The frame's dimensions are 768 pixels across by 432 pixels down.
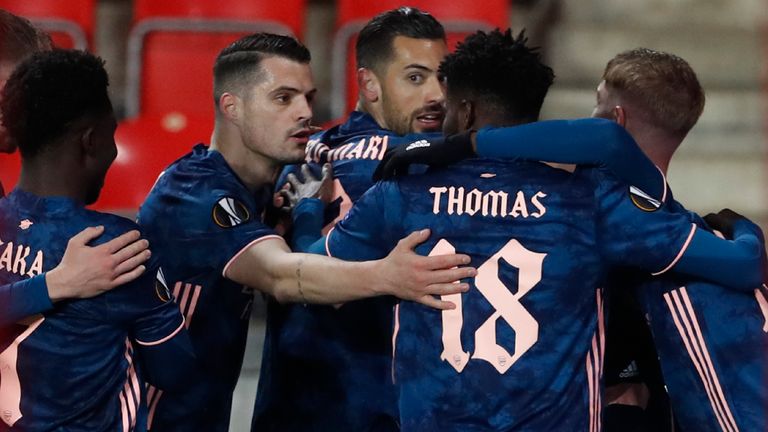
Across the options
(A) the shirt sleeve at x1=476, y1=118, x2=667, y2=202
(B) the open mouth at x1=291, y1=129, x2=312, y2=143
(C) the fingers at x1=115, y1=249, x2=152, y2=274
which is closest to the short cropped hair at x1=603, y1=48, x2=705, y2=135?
(A) the shirt sleeve at x1=476, y1=118, x2=667, y2=202

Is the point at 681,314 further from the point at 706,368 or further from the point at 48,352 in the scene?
the point at 48,352

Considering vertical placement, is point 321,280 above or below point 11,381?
above

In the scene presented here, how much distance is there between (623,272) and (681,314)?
23cm

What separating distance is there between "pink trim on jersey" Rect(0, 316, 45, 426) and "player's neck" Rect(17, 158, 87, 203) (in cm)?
30

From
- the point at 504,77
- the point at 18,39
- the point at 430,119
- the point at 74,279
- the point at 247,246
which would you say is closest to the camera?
the point at 74,279

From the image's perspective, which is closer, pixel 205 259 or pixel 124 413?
pixel 124 413

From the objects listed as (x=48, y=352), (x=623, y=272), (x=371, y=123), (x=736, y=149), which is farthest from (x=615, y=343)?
(x=736, y=149)

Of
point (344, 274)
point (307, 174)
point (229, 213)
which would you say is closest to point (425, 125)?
point (307, 174)

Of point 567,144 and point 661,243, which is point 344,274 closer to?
point 567,144

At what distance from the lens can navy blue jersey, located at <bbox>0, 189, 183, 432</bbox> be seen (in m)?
2.78

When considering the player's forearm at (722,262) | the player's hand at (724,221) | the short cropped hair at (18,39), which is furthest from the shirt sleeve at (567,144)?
the short cropped hair at (18,39)

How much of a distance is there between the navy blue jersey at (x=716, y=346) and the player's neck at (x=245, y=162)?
4.15 feet

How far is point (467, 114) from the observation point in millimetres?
3000

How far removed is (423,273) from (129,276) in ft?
2.29
